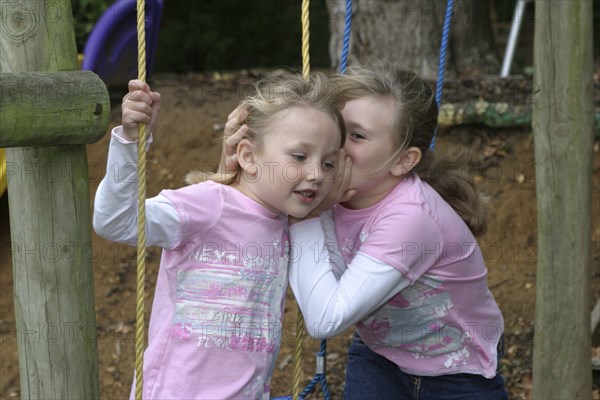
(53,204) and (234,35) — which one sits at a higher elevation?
(53,204)

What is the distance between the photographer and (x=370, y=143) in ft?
8.28

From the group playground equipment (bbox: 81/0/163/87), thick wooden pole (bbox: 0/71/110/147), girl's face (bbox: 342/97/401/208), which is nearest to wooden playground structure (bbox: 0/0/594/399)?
thick wooden pole (bbox: 0/71/110/147)

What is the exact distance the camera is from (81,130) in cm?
205

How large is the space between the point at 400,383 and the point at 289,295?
1811mm

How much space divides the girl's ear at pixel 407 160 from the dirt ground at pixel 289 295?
5.66 ft

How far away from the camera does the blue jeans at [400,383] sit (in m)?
2.68

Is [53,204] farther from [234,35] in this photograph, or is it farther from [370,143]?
[234,35]

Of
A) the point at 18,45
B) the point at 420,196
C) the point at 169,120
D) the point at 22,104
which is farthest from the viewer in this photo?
the point at 169,120

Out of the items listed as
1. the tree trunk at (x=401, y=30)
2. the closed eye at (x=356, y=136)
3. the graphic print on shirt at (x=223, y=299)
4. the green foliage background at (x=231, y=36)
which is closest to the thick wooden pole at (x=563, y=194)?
the closed eye at (x=356, y=136)

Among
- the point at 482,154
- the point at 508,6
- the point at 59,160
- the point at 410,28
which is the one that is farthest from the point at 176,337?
the point at 508,6

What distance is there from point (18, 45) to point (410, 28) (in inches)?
139

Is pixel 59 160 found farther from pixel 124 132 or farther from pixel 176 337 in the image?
pixel 176 337

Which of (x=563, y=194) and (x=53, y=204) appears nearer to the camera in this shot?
(x=53, y=204)

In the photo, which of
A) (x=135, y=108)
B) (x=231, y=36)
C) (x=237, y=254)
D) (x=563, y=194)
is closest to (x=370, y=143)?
(x=237, y=254)
